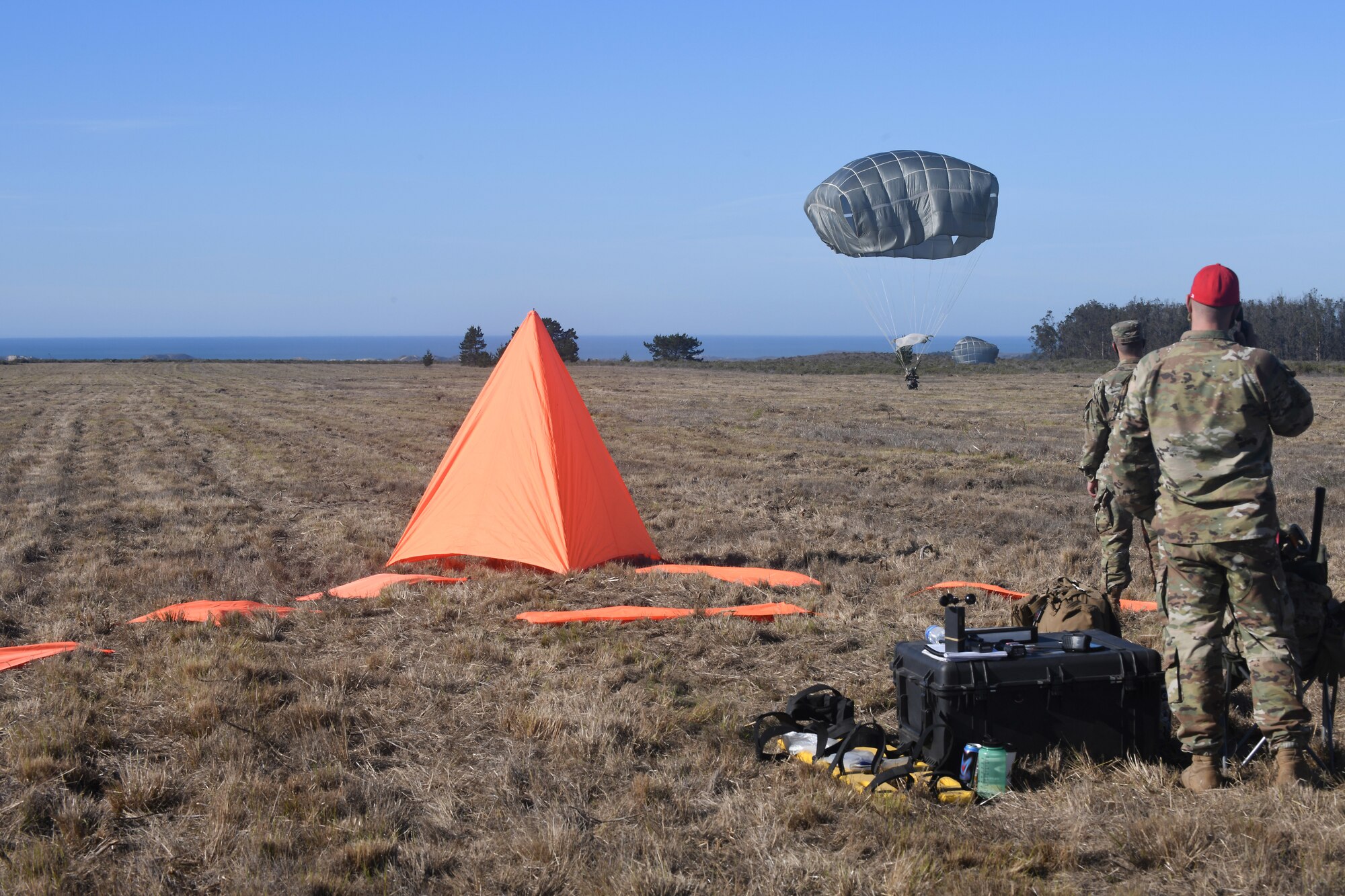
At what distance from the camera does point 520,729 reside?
479 cm

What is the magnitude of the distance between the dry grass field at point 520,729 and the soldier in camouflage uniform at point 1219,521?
0.30m

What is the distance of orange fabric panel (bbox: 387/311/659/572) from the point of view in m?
8.59

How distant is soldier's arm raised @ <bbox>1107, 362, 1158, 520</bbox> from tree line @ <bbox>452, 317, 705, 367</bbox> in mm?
47709

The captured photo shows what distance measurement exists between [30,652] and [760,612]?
4.48m

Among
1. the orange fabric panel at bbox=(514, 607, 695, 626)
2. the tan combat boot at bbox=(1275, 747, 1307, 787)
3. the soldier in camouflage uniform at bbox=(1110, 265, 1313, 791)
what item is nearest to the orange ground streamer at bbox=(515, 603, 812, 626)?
the orange fabric panel at bbox=(514, 607, 695, 626)

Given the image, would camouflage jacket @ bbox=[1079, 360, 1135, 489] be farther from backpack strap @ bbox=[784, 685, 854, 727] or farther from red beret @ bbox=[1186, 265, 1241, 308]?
backpack strap @ bbox=[784, 685, 854, 727]

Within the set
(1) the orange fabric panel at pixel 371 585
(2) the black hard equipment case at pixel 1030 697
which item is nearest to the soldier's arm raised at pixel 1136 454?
(2) the black hard equipment case at pixel 1030 697

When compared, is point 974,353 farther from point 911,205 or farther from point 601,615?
point 601,615

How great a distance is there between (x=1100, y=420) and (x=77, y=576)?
8033 mm

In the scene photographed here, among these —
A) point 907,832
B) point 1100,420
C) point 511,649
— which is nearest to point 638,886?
point 907,832

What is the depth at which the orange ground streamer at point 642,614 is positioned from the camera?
269 inches

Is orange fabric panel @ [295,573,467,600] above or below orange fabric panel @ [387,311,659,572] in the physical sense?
below

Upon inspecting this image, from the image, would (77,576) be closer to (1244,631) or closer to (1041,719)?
(1041,719)

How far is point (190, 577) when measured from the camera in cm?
848
